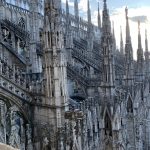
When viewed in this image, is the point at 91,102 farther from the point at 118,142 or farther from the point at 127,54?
the point at 127,54

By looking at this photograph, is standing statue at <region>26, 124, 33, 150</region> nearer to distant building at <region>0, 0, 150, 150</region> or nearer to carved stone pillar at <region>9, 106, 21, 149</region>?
distant building at <region>0, 0, 150, 150</region>

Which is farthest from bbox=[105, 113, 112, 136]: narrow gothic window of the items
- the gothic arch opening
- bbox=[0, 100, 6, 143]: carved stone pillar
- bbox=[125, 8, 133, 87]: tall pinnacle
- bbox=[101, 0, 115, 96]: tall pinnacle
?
bbox=[125, 8, 133, 87]: tall pinnacle

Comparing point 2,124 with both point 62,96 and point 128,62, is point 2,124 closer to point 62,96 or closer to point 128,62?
point 62,96

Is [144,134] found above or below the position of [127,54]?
below

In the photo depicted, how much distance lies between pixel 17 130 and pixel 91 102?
534 centimetres

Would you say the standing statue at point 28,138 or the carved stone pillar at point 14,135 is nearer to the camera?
the carved stone pillar at point 14,135

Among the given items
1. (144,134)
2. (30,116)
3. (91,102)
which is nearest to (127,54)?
(144,134)

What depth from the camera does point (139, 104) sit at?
26.4 meters

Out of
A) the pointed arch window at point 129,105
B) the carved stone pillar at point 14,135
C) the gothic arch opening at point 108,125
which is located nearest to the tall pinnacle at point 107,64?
the gothic arch opening at point 108,125

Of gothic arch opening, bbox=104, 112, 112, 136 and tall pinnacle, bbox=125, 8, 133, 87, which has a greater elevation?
tall pinnacle, bbox=125, 8, 133, 87

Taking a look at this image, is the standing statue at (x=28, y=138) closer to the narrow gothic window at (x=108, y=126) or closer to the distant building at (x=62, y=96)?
the distant building at (x=62, y=96)

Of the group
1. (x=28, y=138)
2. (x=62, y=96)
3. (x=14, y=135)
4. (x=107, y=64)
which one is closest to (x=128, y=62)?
(x=107, y=64)

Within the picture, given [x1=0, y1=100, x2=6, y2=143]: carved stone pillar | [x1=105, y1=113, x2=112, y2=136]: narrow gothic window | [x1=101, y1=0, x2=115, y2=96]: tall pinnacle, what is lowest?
[x1=105, y1=113, x2=112, y2=136]: narrow gothic window

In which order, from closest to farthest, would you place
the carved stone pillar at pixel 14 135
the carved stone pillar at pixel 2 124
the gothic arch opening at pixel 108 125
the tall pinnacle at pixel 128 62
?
the carved stone pillar at pixel 2 124 → the carved stone pillar at pixel 14 135 → the gothic arch opening at pixel 108 125 → the tall pinnacle at pixel 128 62
